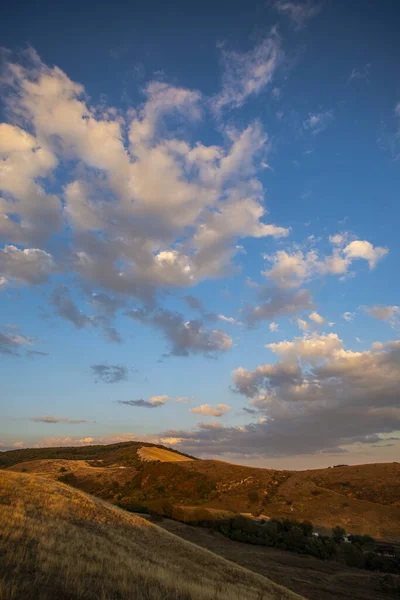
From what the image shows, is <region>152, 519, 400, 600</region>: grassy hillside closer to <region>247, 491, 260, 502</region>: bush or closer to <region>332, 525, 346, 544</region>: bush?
<region>332, 525, 346, 544</region>: bush

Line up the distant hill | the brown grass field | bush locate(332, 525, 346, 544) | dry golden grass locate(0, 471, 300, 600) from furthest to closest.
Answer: the distant hill → bush locate(332, 525, 346, 544) → the brown grass field → dry golden grass locate(0, 471, 300, 600)

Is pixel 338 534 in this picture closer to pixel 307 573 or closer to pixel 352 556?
pixel 352 556

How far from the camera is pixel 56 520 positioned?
602 inches

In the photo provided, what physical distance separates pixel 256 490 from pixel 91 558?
168 feet

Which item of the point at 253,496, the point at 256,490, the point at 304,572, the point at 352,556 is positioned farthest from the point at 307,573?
the point at 256,490

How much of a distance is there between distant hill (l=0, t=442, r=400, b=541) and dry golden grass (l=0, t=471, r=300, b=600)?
2324cm

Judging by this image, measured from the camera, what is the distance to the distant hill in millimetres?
42625

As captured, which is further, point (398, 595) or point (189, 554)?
point (398, 595)

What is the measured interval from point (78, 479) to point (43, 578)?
67.5 metres

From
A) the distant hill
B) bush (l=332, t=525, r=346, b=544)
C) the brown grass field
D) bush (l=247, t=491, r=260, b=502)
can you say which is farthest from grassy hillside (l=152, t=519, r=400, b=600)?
bush (l=247, t=491, r=260, b=502)

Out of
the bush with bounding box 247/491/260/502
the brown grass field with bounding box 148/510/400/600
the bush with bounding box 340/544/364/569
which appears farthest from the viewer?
the bush with bounding box 247/491/260/502

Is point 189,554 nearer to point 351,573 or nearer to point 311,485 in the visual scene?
point 351,573

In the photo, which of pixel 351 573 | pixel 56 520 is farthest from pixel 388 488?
pixel 56 520

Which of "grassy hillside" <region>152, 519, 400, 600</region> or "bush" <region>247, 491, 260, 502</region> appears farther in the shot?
"bush" <region>247, 491, 260, 502</region>
